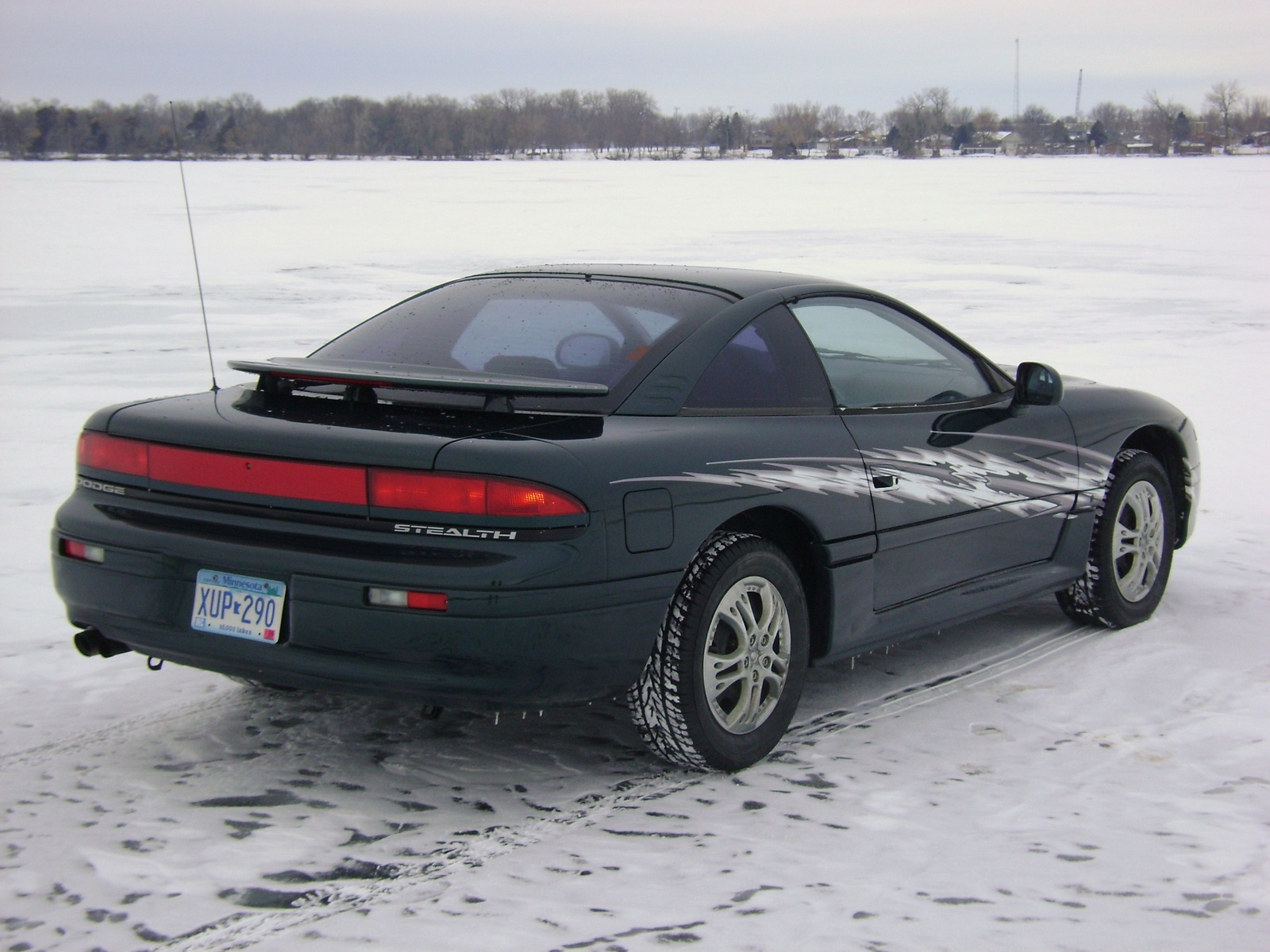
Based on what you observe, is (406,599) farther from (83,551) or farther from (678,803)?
(83,551)

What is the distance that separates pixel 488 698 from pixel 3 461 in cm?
523

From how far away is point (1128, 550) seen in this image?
530 centimetres

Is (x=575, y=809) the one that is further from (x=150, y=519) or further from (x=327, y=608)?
(x=150, y=519)

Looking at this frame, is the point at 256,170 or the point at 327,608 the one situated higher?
the point at 256,170

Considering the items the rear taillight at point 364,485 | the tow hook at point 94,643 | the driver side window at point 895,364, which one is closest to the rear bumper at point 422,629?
the rear taillight at point 364,485

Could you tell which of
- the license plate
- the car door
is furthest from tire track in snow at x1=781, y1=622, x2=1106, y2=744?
the license plate

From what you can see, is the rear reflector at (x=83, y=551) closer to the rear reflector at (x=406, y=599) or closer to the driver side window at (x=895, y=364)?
the rear reflector at (x=406, y=599)

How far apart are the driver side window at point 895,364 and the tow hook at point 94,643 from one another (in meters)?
2.13

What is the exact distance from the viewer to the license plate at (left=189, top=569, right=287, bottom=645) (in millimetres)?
3279

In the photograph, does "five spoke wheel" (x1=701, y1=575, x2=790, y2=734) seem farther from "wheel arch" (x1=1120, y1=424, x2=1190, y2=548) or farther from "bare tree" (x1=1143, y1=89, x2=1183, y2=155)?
"bare tree" (x1=1143, y1=89, x2=1183, y2=155)

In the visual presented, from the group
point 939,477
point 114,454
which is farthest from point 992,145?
point 114,454

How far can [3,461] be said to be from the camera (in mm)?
7453

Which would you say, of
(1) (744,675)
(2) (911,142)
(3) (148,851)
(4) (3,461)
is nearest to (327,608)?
(3) (148,851)

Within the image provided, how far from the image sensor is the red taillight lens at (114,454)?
3.52 m
